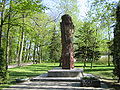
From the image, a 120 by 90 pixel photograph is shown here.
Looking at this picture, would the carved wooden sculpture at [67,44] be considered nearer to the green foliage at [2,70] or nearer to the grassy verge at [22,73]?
the grassy verge at [22,73]

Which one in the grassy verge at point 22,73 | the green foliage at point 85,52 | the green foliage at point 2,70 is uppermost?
the green foliage at point 85,52

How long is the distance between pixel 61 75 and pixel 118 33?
5.03m

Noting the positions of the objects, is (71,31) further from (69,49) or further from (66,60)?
(66,60)

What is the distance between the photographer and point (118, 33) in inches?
447

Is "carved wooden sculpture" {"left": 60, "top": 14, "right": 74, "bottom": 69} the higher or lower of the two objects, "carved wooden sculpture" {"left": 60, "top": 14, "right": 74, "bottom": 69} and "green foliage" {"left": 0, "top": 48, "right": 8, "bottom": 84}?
the higher

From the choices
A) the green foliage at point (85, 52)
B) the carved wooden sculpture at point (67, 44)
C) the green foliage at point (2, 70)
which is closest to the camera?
the green foliage at point (2, 70)

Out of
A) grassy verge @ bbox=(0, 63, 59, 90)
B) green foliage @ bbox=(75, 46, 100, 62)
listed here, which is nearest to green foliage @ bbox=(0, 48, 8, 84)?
grassy verge @ bbox=(0, 63, 59, 90)

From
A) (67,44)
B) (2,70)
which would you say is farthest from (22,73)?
(67,44)

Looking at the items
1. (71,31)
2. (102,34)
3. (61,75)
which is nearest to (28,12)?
(71,31)

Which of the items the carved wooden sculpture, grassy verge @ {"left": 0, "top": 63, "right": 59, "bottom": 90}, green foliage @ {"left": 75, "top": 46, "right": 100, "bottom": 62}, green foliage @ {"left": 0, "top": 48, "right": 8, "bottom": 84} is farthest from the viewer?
green foliage @ {"left": 75, "top": 46, "right": 100, "bottom": 62}

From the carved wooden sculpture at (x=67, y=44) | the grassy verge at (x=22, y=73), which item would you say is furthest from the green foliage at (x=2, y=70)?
the carved wooden sculpture at (x=67, y=44)

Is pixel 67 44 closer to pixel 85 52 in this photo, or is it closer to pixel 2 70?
pixel 2 70

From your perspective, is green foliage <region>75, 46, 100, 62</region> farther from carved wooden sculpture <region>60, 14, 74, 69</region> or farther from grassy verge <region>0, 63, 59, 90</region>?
carved wooden sculpture <region>60, 14, 74, 69</region>

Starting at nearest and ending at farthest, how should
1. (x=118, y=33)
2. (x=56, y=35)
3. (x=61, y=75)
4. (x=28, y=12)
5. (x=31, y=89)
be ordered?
(x=31, y=89) < (x=118, y=33) < (x=61, y=75) < (x=28, y=12) < (x=56, y=35)
